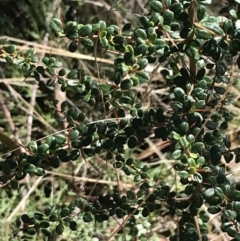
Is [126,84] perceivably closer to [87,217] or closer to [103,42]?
[103,42]

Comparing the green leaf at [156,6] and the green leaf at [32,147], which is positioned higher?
the green leaf at [156,6]

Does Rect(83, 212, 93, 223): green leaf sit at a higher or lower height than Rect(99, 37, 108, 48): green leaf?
lower

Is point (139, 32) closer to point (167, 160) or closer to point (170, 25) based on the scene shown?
point (170, 25)

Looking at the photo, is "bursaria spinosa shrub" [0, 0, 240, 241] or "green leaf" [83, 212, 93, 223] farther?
"green leaf" [83, 212, 93, 223]

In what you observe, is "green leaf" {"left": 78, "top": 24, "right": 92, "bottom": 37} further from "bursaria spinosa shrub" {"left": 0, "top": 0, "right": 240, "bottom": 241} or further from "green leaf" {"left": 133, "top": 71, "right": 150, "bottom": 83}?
"green leaf" {"left": 133, "top": 71, "right": 150, "bottom": 83}

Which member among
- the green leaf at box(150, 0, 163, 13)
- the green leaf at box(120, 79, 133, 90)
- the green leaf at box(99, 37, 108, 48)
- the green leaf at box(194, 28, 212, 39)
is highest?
the green leaf at box(150, 0, 163, 13)

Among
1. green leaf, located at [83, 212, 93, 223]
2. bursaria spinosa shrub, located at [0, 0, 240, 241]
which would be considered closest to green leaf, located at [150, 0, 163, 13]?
bursaria spinosa shrub, located at [0, 0, 240, 241]

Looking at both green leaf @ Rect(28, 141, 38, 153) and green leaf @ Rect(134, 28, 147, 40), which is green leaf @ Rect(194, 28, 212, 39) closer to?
green leaf @ Rect(134, 28, 147, 40)

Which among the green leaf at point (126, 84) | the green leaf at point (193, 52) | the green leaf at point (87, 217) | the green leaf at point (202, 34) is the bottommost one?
the green leaf at point (87, 217)

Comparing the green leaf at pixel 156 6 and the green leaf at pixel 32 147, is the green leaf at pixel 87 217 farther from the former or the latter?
the green leaf at pixel 156 6

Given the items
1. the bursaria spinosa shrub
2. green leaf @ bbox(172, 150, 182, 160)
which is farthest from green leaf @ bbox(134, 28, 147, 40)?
green leaf @ bbox(172, 150, 182, 160)

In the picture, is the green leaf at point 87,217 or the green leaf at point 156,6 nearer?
the green leaf at point 156,6

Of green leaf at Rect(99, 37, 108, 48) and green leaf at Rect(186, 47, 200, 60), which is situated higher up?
green leaf at Rect(99, 37, 108, 48)

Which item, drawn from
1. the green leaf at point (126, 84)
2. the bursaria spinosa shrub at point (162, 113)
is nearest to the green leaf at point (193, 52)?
the bursaria spinosa shrub at point (162, 113)
